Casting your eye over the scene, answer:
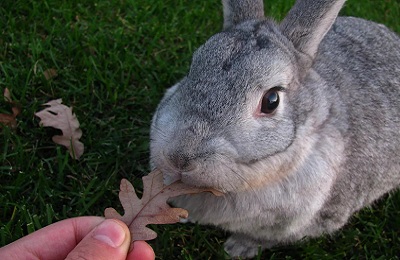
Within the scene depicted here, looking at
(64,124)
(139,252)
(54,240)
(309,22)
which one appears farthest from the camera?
(64,124)

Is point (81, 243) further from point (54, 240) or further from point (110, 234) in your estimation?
point (54, 240)

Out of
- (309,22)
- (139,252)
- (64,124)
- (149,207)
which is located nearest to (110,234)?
(139,252)

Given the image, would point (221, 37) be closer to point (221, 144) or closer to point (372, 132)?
point (221, 144)

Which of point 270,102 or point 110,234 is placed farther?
point 270,102

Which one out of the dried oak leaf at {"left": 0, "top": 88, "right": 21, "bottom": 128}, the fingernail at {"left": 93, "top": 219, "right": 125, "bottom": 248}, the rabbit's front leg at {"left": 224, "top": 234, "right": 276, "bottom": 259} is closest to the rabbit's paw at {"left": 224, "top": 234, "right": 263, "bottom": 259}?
the rabbit's front leg at {"left": 224, "top": 234, "right": 276, "bottom": 259}

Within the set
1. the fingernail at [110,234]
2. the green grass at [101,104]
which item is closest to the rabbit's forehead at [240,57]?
the fingernail at [110,234]

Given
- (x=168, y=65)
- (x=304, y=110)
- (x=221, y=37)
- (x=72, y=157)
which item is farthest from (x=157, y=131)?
(x=168, y=65)
